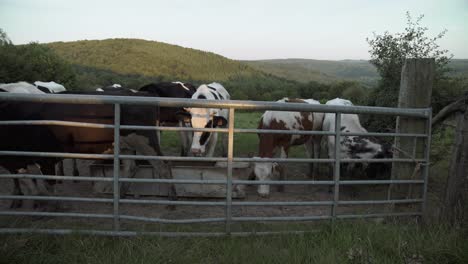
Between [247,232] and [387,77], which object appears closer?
[247,232]

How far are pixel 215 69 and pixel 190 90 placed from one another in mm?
64291

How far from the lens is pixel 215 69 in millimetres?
74250

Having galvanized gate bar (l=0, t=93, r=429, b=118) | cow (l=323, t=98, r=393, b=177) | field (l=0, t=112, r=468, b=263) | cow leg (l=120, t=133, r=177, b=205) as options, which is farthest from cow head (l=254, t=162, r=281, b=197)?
galvanized gate bar (l=0, t=93, r=429, b=118)

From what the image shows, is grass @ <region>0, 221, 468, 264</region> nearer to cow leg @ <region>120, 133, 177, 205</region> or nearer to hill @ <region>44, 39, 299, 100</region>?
cow leg @ <region>120, 133, 177, 205</region>

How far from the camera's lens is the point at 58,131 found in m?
5.79

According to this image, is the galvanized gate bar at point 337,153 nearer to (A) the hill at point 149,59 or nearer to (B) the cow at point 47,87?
(B) the cow at point 47,87

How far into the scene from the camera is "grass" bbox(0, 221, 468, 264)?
141 inches

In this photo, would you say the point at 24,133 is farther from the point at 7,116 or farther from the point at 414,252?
the point at 414,252

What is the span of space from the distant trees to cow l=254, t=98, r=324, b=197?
2062 cm

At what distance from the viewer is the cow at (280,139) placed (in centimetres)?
685

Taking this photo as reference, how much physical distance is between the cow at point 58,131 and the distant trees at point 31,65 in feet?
65.3

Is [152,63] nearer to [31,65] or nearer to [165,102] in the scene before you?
[31,65]

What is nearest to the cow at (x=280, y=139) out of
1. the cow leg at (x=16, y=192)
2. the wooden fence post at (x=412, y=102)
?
the wooden fence post at (x=412, y=102)

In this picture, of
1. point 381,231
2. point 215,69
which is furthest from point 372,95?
point 215,69
